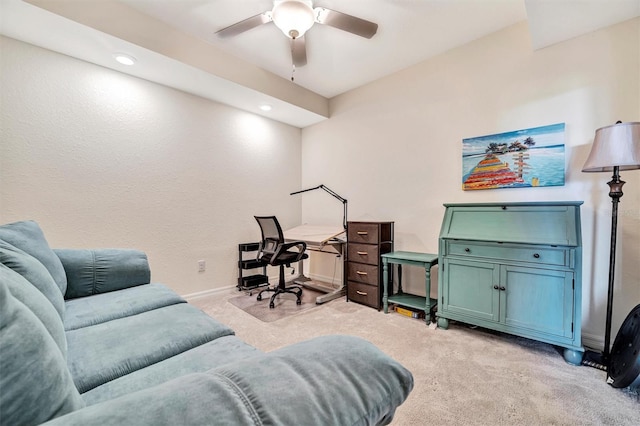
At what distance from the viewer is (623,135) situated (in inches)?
67.1

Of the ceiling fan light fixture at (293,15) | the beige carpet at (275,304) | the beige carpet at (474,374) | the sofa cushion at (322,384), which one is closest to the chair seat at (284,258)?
the beige carpet at (275,304)

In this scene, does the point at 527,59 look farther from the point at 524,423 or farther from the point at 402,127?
the point at 524,423

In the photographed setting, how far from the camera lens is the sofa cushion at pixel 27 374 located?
0.44 meters

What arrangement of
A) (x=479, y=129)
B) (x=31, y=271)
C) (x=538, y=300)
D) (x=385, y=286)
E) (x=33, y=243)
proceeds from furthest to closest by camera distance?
1. (x=385, y=286)
2. (x=479, y=129)
3. (x=538, y=300)
4. (x=33, y=243)
5. (x=31, y=271)

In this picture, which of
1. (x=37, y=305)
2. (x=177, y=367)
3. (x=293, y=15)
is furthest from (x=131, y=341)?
(x=293, y=15)

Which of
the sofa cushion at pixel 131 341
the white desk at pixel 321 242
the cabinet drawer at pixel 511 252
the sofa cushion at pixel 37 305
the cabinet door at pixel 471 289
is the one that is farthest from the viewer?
the white desk at pixel 321 242

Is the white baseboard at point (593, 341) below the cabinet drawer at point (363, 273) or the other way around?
below

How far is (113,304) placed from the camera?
1568mm

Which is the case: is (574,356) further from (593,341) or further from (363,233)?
(363,233)

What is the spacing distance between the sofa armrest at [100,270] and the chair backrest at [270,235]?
49.2 inches

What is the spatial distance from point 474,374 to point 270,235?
7.32ft

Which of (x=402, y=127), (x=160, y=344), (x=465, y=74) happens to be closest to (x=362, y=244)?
(x=402, y=127)

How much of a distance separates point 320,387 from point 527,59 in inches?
122

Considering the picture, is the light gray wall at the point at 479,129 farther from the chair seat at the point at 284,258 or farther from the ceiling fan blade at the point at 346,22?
the ceiling fan blade at the point at 346,22
